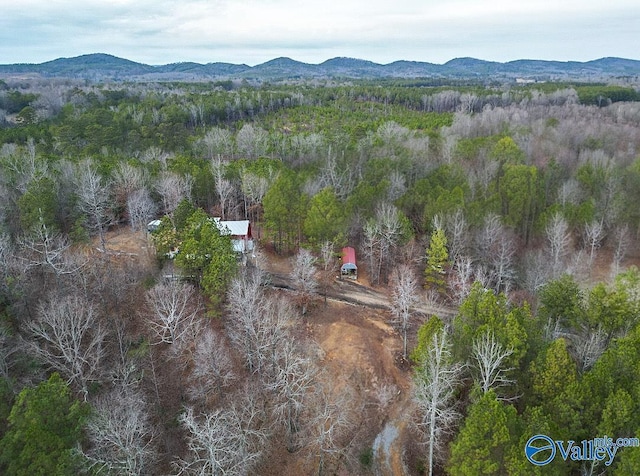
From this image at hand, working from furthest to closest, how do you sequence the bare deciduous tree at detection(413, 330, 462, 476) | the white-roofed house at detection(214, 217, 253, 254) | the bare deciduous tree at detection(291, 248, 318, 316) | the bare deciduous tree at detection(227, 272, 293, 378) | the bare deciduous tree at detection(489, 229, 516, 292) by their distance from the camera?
the white-roofed house at detection(214, 217, 253, 254) < the bare deciduous tree at detection(489, 229, 516, 292) < the bare deciduous tree at detection(291, 248, 318, 316) < the bare deciduous tree at detection(227, 272, 293, 378) < the bare deciduous tree at detection(413, 330, 462, 476)

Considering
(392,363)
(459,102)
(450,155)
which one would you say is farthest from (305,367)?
(459,102)

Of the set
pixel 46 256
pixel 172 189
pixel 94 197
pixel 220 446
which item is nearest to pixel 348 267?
pixel 172 189

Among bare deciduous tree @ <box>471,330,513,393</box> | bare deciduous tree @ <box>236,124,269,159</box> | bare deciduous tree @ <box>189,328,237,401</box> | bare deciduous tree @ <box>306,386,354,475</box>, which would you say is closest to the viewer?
bare deciduous tree @ <box>471,330,513,393</box>

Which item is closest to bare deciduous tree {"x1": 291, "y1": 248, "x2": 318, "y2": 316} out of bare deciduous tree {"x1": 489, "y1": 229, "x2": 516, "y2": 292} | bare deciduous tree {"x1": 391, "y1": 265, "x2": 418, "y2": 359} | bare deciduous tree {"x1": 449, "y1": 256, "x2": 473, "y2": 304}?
bare deciduous tree {"x1": 391, "y1": 265, "x2": 418, "y2": 359}

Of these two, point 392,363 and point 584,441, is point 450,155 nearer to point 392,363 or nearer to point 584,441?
point 392,363

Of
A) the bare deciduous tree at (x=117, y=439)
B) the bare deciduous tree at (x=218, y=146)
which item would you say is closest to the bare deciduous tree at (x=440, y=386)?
the bare deciduous tree at (x=117, y=439)

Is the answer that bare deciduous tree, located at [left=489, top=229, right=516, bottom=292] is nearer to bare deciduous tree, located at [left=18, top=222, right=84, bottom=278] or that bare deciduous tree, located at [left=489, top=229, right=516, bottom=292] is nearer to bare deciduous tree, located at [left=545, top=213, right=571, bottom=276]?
bare deciduous tree, located at [left=545, top=213, right=571, bottom=276]
